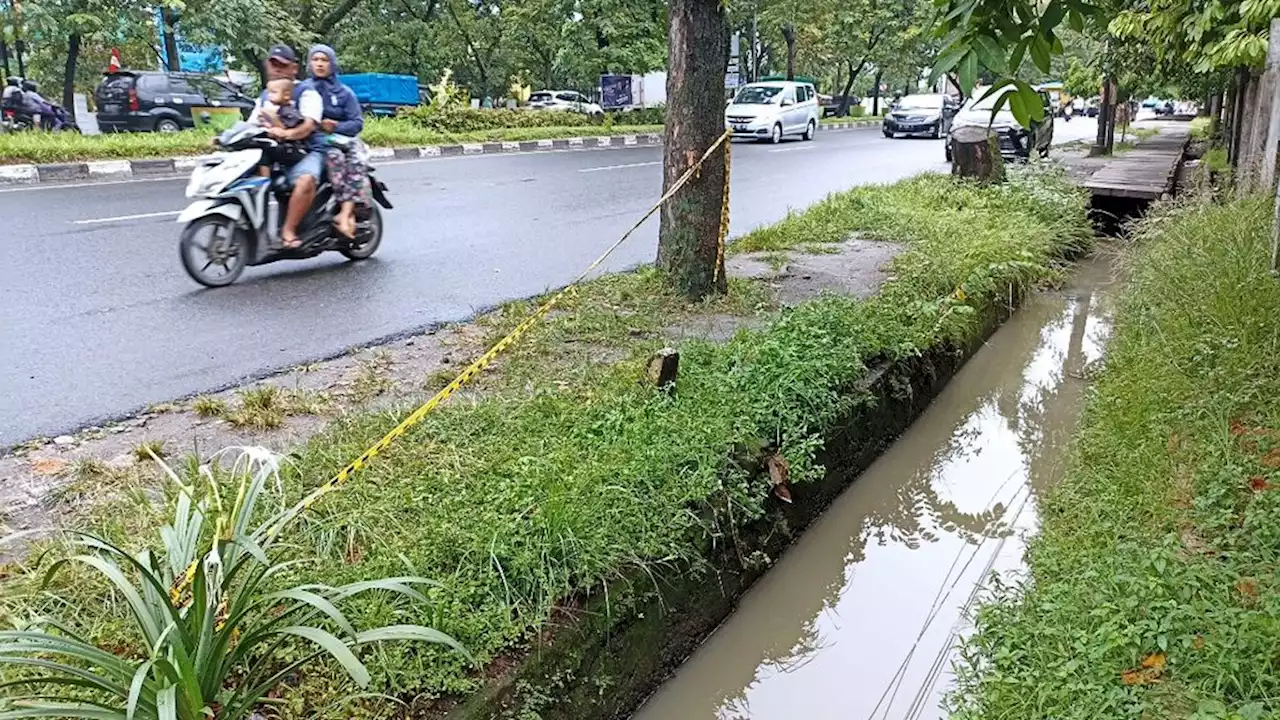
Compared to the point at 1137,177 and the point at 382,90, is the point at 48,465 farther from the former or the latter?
the point at 382,90

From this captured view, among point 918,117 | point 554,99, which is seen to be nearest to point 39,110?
point 554,99

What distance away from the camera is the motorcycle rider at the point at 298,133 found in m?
6.27

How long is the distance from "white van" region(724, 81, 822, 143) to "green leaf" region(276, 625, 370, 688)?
1970cm

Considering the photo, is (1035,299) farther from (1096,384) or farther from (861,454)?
(861,454)

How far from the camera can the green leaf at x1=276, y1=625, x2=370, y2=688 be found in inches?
75.2

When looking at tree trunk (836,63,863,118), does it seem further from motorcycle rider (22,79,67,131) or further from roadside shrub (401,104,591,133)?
motorcycle rider (22,79,67,131)

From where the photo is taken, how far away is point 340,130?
21.6ft

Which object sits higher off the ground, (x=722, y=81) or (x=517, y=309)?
(x=722, y=81)

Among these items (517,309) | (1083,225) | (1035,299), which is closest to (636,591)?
(517,309)

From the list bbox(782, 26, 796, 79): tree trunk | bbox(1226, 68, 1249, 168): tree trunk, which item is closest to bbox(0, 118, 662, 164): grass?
bbox(1226, 68, 1249, 168): tree trunk

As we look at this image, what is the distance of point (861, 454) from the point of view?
15.1 ft

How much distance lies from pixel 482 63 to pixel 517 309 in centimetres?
2552

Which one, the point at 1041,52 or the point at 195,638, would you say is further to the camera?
the point at 1041,52

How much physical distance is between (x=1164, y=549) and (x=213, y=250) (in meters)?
5.39
